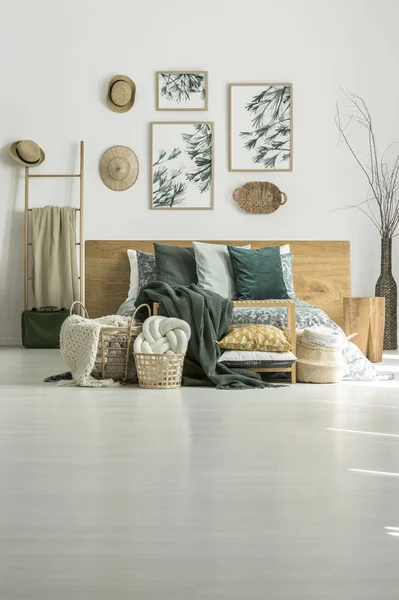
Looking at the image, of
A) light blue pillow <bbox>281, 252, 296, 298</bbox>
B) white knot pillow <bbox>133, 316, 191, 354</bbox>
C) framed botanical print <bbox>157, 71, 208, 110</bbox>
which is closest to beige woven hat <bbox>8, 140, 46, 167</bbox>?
framed botanical print <bbox>157, 71, 208, 110</bbox>

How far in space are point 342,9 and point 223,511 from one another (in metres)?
5.74

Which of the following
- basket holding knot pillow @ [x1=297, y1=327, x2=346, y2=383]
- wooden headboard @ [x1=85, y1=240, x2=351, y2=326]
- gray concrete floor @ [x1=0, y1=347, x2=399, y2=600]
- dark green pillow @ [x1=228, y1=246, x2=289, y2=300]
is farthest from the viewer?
wooden headboard @ [x1=85, y1=240, x2=351, y2=326]

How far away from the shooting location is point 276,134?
6898 mm

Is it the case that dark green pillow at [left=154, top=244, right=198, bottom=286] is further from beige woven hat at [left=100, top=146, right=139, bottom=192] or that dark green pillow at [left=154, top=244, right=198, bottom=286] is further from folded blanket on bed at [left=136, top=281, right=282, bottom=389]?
folded blanket on bed at [left=136, top=281, right=282, bottom=389]

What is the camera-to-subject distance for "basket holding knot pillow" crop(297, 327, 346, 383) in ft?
15.2

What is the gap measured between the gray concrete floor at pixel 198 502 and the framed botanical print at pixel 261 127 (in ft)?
11.6

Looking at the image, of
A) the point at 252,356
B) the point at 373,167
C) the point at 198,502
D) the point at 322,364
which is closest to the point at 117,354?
the point at 252,356

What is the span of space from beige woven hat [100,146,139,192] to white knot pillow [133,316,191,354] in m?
2.76

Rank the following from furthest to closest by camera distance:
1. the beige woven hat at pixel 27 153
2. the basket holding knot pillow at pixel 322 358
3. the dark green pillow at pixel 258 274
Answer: the beige woven hat at pixel 27 153 < the dark green pillow at pixel 258 274 < the basket holding knot pillow at pixel 322 358

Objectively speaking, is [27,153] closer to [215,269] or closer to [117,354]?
[215,269]

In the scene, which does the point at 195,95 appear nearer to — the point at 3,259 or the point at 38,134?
the point at 38,134

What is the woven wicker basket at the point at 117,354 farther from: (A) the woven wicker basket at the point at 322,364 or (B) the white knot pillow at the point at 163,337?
(A) the woven wicker basket at the point at 322,364

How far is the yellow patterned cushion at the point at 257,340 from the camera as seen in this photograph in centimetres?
450

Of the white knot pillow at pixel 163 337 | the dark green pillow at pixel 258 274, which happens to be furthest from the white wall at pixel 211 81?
the white knot pillow at pixel 163 337
